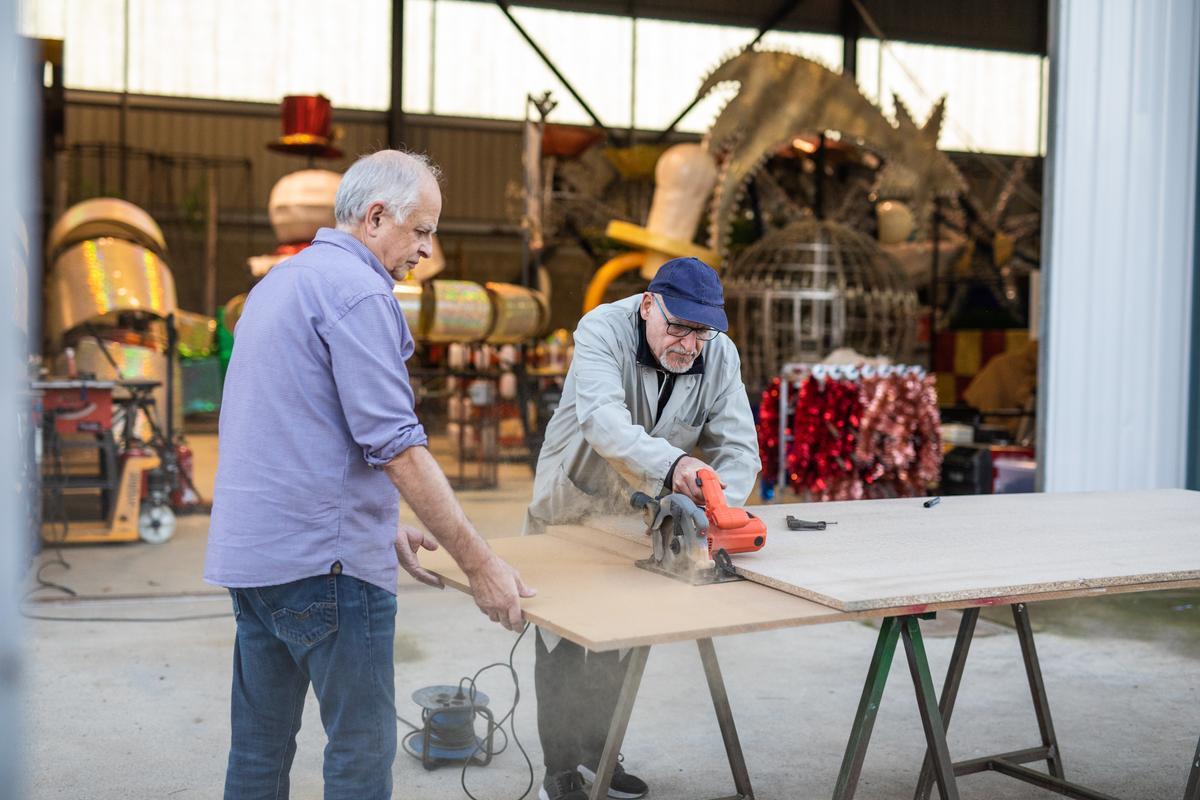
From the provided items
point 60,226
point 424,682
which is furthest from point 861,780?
point 60,226

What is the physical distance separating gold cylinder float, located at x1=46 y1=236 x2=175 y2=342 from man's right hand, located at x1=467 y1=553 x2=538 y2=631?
6.67 m

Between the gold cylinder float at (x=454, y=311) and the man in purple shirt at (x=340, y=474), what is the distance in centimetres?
688

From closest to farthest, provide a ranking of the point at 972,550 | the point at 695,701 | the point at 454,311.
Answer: the point at 972,550, the point at 695,701, the point at 454,311

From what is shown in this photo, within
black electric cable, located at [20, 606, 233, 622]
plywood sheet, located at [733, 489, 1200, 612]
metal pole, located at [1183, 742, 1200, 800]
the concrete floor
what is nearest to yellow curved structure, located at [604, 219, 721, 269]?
the concrete floor

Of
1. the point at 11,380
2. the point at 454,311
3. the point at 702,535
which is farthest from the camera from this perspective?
the point at 454,311

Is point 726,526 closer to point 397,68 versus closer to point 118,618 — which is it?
point 118,618

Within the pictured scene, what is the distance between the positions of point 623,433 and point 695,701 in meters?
1.93

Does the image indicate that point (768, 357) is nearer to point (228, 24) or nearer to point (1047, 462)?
point (1047, 462)

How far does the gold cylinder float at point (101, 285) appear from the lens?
26.8 feet

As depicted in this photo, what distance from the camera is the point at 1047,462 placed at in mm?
6301

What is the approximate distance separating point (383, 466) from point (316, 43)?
60.7 ft

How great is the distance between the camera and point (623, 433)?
3.01 m

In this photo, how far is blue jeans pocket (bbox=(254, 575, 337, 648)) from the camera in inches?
90.7

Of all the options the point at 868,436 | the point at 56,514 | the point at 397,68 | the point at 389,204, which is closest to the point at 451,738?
the point at 389,204
